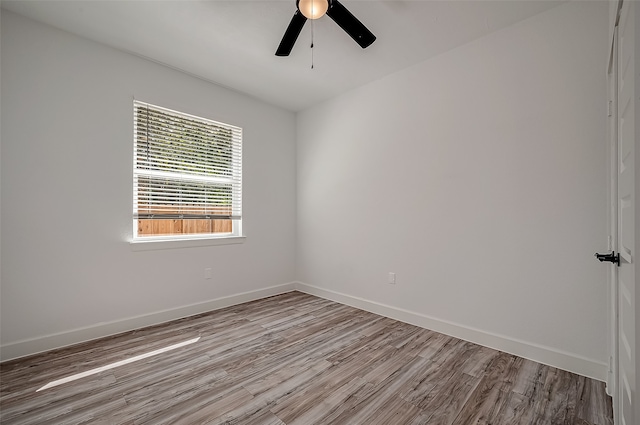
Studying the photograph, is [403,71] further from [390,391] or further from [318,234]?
[390,391]

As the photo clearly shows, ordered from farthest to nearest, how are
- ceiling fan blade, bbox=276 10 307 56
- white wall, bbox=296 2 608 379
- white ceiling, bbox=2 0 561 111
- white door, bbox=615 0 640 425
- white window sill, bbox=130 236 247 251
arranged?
white window sill, bbox=130 236 247 251
white ceiling, bbox=2 0 561 111
white wall, bbox=296 2 608 379
ceiling fan blade, bbox=276 10 307 56
white door, bbox=615 0 640 425

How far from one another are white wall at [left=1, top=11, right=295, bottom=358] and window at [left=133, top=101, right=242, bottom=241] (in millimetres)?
129

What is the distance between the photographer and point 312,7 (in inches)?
72.2

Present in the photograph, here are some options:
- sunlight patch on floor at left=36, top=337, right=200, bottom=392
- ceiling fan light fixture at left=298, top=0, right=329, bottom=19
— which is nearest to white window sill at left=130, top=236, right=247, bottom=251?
sunlight patch on floor at left=36, top=337, right=200, bottom=392

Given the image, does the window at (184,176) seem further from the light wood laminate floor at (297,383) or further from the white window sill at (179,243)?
the light wood laminate floor at (297,383)

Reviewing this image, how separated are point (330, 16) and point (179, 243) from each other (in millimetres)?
2602

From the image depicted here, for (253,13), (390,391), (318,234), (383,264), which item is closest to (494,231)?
(383,264)

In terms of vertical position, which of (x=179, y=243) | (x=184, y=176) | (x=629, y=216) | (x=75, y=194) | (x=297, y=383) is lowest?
(x=297, y=383)

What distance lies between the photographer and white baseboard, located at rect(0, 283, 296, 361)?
2.25m

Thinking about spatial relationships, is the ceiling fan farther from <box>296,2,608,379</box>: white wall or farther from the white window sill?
the white window sill

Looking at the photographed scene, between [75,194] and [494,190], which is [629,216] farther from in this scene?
[75,194]

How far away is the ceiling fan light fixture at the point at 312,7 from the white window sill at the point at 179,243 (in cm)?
250

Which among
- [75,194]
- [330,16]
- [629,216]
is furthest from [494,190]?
[75,194]

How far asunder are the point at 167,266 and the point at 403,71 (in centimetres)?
329
